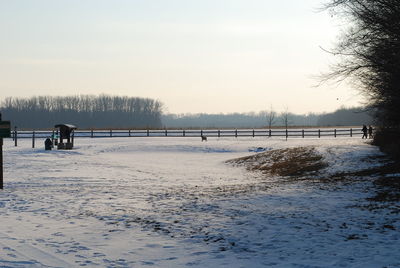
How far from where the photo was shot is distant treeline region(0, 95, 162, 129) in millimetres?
174000

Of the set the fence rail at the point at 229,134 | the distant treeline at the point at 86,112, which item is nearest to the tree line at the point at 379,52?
the fence rail at the point at 229,134

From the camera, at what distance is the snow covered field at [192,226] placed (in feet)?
→ 24.6

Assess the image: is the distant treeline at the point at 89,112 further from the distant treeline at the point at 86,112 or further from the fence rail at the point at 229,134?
the fence rail at the point at 229,134

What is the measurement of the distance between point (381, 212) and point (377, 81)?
11.1 metres

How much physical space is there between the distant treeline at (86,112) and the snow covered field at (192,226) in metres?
156

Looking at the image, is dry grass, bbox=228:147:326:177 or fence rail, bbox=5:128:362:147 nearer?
dry grass, bbox=228:147:326:177

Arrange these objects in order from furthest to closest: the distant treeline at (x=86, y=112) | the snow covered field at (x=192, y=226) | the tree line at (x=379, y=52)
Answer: the distant treeline at (x=86, y=112) < the tree line at (x=379, y=52) < the snow covered field at (x=192, y=226)

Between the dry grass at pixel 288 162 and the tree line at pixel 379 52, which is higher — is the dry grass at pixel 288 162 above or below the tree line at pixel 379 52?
below

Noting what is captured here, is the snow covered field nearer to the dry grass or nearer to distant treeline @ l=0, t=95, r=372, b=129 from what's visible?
the dry grass

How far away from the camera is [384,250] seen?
7.84 m

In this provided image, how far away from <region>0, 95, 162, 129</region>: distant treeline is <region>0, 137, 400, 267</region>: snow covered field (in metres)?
156

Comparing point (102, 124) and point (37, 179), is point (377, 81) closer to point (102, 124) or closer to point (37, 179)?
point (37, 179)

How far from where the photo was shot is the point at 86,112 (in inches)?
7318

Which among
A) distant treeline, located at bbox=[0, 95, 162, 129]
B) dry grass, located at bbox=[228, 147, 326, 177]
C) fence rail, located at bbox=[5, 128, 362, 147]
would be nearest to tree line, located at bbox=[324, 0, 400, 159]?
dry grass, located at bbox=[228, 147, 326, 177]
